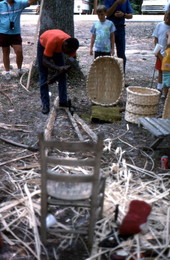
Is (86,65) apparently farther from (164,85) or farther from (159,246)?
(159,246)

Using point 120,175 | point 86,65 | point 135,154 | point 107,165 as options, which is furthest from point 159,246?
point 86,65

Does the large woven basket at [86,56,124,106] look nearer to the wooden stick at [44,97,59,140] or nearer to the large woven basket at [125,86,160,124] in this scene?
the wooden stick at [44,97,59,140]

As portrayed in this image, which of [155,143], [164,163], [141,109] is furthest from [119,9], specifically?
[164,163]

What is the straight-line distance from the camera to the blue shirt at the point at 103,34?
668 centimetres

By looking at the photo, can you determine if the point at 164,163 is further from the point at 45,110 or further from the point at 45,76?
the point at 45,76

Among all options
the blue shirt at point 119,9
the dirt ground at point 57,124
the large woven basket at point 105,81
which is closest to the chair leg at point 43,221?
the dirt ground at point 57,124

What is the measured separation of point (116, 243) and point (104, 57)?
4.29 metres

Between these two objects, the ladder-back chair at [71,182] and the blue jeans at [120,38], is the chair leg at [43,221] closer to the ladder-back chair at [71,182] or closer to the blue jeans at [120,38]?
the ladder-back chair at [71,182]

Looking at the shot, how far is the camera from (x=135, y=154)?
4609 millimetres

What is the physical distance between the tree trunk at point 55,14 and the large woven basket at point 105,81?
A: 144 centimetres

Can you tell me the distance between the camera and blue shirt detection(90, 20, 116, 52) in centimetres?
668

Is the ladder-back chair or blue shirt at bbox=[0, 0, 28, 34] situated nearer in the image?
the ladder-back chair

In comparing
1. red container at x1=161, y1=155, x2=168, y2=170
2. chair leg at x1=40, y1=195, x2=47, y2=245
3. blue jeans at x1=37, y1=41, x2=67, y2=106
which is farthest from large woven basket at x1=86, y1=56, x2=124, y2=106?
chair leg at x1=40, y1=195, x2=47, y2=245

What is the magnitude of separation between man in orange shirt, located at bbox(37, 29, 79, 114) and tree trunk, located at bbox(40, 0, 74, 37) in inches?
76.6
